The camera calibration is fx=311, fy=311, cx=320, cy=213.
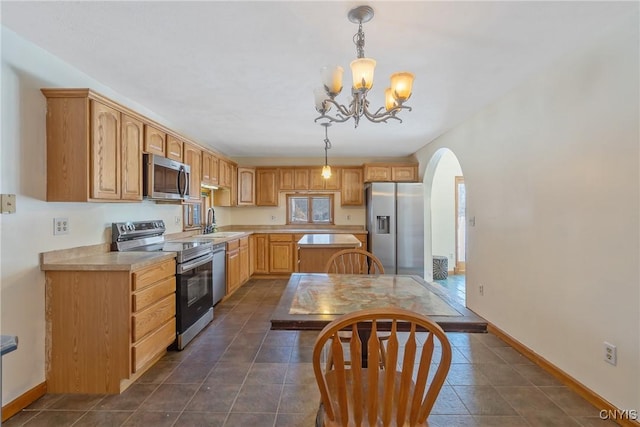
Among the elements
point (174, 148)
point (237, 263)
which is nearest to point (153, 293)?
point (174, 148)

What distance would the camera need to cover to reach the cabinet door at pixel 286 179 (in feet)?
19.5

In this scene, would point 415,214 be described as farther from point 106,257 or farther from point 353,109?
point 106,257

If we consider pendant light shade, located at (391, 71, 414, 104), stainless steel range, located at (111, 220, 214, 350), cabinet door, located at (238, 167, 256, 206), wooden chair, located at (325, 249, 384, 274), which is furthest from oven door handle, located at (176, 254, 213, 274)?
cabinet door, located at (238, 167, 256, 206)

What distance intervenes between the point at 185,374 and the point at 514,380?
8.06 ft

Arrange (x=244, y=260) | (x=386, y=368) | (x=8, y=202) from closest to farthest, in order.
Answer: (x=386, y=368), (x=8, y=202), (x=244, y=260)

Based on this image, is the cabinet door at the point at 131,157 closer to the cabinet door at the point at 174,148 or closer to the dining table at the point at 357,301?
the cabinet door at the point at 174,148

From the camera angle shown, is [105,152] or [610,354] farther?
[105,152]

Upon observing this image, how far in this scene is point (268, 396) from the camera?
2.11 m

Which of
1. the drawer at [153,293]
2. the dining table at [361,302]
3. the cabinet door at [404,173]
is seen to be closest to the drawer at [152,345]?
the drawer at [153,293]

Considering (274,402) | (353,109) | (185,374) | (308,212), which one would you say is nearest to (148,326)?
(185,374)

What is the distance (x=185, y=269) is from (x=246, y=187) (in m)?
3.15

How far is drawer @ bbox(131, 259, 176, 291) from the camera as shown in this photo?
7.16ft

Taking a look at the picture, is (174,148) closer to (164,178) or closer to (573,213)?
(164,178)

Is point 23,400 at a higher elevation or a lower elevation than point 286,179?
lower
